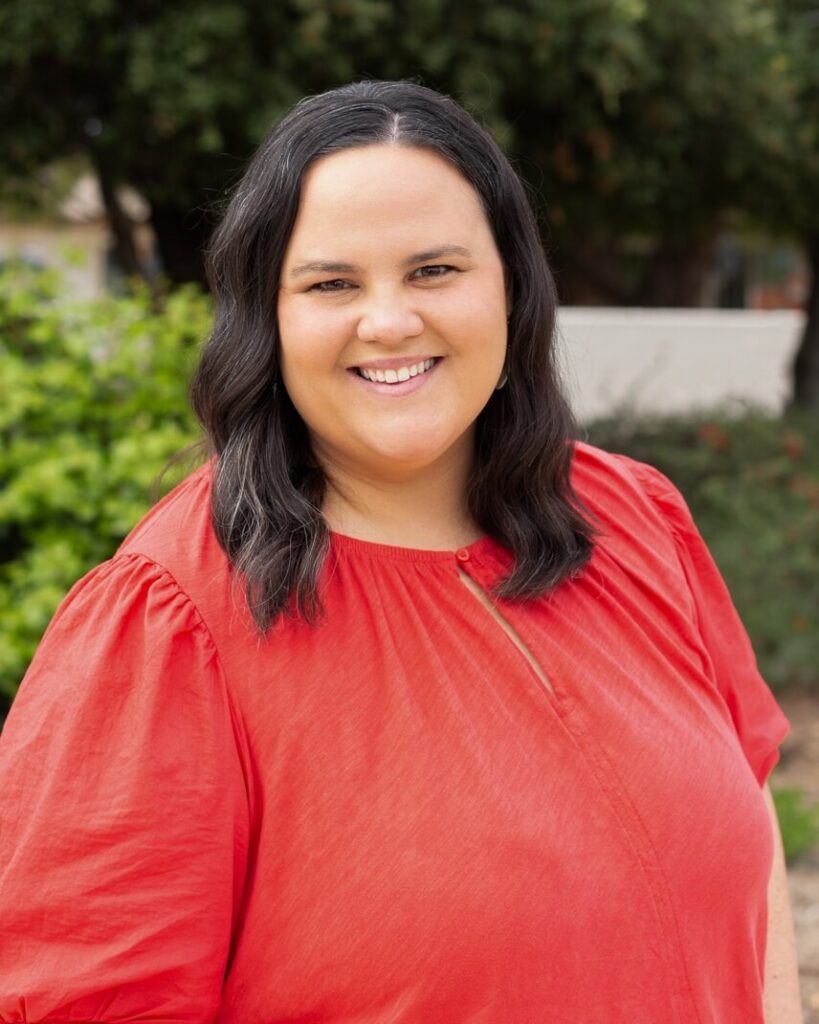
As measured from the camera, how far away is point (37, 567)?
12.2 feet

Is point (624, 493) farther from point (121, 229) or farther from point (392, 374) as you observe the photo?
point (121, 229)

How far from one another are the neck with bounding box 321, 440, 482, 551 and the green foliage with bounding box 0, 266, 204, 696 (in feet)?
5.96

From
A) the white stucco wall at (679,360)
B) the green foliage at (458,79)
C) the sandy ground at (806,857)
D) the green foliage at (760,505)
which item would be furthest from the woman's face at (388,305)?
the white stucco wall at (679,360)

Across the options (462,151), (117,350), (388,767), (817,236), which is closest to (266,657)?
(388,767)

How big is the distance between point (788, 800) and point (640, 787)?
12.4 feet

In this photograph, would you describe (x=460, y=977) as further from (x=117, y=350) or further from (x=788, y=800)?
(x=788, y=800)

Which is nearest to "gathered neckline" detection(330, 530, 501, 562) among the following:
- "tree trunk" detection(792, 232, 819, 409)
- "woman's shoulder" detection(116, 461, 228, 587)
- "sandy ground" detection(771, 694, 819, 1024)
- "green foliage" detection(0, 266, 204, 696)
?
"woman's shoulder" detection(116, 461, 228, 587)

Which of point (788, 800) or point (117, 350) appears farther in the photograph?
point (788, 800)

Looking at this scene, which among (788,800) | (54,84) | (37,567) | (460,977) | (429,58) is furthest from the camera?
(54,84)

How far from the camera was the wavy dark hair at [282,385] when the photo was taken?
63.9 inches

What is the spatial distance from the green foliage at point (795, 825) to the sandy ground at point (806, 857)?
0.13 ft

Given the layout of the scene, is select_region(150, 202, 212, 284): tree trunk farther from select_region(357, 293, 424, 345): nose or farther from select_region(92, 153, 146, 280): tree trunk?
select_region(357, 293, 424, 345): nose

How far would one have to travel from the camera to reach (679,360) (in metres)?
11.5

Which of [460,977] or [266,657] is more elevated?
[266,657]
